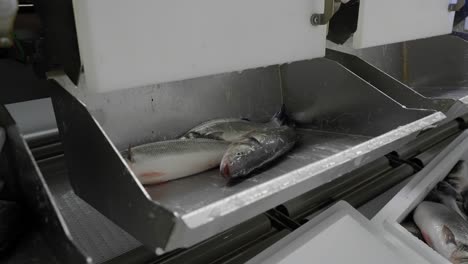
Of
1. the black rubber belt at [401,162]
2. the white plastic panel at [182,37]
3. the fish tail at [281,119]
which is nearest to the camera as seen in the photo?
the white plastic panel at [182,37]

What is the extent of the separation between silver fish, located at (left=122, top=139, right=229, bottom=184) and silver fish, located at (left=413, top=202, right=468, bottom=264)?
2.50ft

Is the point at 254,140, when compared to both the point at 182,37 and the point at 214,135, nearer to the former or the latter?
the point at 214,135

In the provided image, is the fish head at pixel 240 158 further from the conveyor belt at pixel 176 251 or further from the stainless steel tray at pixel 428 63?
the stainless steel tray at pixel 428 63

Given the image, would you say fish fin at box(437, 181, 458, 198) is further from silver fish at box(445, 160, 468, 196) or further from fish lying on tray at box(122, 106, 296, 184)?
fish lying on tray at box(122, 106, 296, 184)

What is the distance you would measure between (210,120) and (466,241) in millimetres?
925

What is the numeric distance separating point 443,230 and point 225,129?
0.81 meters

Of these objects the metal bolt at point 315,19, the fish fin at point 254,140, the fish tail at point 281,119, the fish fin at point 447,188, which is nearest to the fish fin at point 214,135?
the fish fin at point 254,140

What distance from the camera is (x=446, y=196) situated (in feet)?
5.13

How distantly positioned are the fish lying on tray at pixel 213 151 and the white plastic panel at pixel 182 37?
8.6 inches

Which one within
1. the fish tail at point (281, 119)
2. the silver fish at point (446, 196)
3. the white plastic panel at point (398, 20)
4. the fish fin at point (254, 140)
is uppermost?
the white plastic panel at point (398, 20)

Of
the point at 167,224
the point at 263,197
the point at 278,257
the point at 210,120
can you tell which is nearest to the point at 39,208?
the point at 167,224

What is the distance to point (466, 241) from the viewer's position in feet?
4.23

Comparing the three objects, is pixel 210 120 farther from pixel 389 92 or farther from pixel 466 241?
pixel 466 241

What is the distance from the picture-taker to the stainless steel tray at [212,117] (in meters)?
0.66
